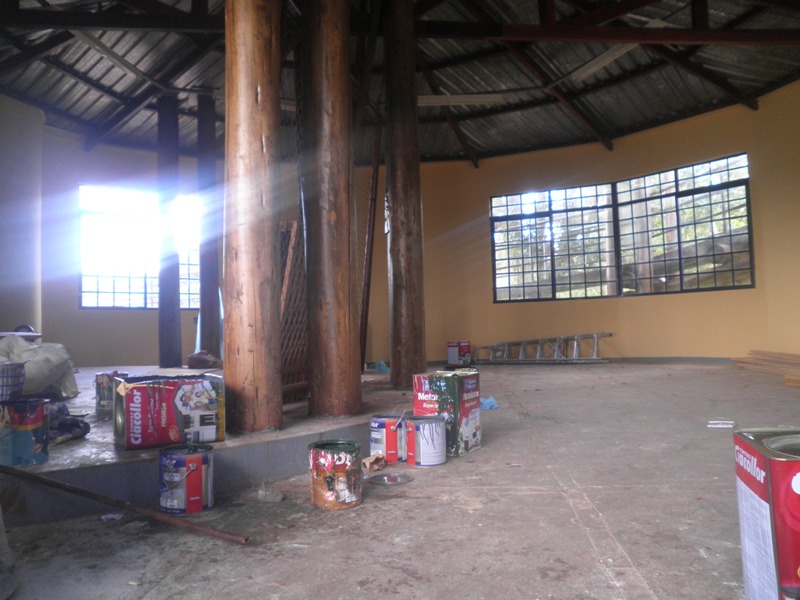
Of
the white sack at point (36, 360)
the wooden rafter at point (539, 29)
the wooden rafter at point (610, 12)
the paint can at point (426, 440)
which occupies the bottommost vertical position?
the paint can at point (426, 440)

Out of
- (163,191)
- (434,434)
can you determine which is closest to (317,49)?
(434,434)

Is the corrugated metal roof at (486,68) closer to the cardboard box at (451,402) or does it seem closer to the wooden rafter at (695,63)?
the wooden rafter at (695,63)

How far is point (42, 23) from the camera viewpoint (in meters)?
7.20

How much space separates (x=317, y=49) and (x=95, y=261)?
9.81 metres

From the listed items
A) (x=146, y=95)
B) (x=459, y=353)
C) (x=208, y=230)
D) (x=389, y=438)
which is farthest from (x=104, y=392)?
(x=459, y=353)

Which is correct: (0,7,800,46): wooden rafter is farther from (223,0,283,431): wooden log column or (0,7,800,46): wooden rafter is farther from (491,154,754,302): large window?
(223,0,283,431): wooden log column

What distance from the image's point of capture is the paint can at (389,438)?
4.16m

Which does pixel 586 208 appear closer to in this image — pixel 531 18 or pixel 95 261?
pixel 531 18

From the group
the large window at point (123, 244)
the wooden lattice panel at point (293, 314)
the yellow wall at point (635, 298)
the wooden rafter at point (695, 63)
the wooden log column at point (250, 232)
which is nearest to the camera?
the wooden log column at point (250, 232)

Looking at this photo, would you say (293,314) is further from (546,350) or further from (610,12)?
(546,350)

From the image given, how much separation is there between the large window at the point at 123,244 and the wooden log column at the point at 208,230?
1.23 metres

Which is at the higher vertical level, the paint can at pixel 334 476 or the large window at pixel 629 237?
the large window at pixel 629 237

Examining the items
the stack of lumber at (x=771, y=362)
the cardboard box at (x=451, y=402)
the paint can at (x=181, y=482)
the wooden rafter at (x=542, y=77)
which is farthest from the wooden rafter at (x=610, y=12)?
the paint can at (x=181, y=482)

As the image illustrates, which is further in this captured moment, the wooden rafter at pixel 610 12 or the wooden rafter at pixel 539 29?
the wooden rafter at pixel 610 12
